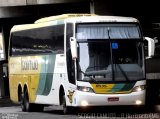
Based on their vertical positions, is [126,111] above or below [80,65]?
below

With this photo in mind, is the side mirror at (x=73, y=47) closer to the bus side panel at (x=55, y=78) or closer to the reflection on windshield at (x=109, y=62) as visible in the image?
the reflection on windshield at (x=109, y=62)

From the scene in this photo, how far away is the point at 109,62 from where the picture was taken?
22.6 meters

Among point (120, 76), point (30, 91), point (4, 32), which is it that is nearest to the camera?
point (120, 76)

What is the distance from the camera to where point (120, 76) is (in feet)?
74.0

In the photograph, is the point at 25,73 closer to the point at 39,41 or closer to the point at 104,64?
the point at 39,41

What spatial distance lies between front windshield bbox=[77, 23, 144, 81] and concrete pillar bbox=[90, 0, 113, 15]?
1296 centimetres

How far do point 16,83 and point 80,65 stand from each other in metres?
8.31

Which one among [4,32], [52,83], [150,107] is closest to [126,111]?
[150,107]

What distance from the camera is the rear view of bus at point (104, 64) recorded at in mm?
22375

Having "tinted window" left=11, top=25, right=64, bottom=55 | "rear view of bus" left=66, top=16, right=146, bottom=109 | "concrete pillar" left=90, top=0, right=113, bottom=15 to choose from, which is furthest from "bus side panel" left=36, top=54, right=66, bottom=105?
"concrete pillar" left=90, top=0, right=113, bottom=15

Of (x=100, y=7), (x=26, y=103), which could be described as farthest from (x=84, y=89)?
(x=100, y=7)

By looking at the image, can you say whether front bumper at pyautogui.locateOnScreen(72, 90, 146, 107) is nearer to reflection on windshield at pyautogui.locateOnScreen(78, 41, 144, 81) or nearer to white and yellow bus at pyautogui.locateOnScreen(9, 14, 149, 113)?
white and yellow bus at pyautogui.locateOnScreen(9, 14, 149, 113)

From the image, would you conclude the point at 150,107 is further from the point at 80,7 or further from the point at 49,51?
the point at 80,7

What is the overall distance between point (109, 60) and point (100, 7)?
1361 cm
